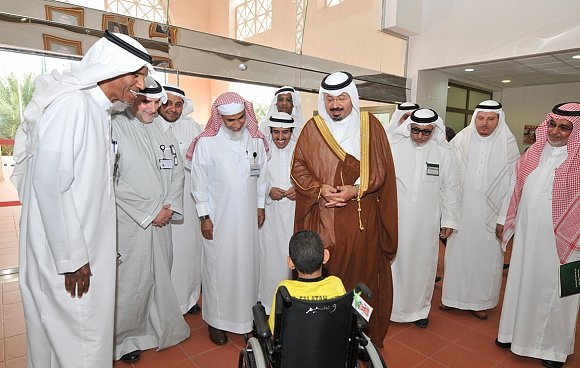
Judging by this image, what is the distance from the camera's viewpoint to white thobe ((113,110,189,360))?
7.76 ft

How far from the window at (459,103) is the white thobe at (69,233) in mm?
7857

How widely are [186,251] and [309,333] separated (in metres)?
2.05

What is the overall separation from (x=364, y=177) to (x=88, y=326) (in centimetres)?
166

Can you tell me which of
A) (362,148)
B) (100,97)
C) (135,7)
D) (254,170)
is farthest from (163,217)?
(135,7)

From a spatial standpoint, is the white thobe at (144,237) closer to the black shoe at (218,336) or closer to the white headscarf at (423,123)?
the black shoe at (218,336)

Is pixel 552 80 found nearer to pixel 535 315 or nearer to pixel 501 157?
pixel 501 157

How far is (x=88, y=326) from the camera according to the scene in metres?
1.77

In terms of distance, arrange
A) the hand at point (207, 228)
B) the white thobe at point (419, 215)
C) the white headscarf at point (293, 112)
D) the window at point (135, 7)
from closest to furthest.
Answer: the hand at point (207, 228) < the white thobe at point (419, 215) < the white headscarf at point (293, 112) < the window at point (135, 7)

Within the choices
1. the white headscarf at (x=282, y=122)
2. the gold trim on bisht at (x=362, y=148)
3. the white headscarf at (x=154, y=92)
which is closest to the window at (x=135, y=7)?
the white headscarf at (x=154, y=92)

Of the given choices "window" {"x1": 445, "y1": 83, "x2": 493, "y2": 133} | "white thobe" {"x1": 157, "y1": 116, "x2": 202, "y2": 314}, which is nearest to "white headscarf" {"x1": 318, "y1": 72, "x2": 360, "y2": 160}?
"white thobe" {"x1": 157, "y1": 116, "x2": 202, "y2": 314}

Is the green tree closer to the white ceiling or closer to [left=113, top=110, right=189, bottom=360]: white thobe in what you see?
[left=113, top=110, right=189, bottom=360]: white thobe

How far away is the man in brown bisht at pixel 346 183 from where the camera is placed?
235cm

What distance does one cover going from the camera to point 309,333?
1516 mm

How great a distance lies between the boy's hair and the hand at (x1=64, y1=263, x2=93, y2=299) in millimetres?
922
